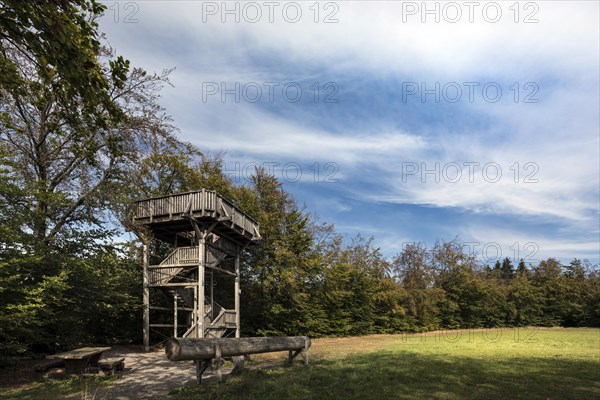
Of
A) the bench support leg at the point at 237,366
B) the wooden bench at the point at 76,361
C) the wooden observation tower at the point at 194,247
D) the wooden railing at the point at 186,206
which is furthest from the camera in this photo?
the wooden observation tower at the point at 194,247

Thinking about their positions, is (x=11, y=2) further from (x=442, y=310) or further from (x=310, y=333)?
(x=442, y=310)

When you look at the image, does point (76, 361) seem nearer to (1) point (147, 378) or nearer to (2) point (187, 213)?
(1) point (147, 378)

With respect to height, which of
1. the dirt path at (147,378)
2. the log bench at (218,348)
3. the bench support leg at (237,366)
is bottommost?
the dirt path at (147,378)

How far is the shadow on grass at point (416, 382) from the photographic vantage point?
8.12 metres

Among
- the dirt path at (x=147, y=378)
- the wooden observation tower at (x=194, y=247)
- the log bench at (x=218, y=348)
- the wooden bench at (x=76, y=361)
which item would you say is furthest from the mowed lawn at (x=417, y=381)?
the wooden observation tower at (x=194, y=247)

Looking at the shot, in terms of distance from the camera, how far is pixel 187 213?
55.1ft

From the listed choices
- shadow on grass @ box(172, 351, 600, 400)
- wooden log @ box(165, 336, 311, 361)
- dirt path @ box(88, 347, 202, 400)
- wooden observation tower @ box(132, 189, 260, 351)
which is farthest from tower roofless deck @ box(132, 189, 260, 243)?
shadow on grass @ box(172, 351, 600, 400)

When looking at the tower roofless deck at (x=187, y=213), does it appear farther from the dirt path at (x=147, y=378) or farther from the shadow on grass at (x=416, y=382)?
the shadow on grass at (x=416, y=382)

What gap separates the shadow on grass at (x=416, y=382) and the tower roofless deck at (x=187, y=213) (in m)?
7.73

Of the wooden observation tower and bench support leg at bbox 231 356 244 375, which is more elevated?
the wooden observation tower

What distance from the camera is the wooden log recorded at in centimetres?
764

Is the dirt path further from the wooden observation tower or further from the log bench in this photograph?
the wooden observation tower

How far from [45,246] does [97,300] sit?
10.9 feet

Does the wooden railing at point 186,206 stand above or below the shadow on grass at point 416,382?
above
